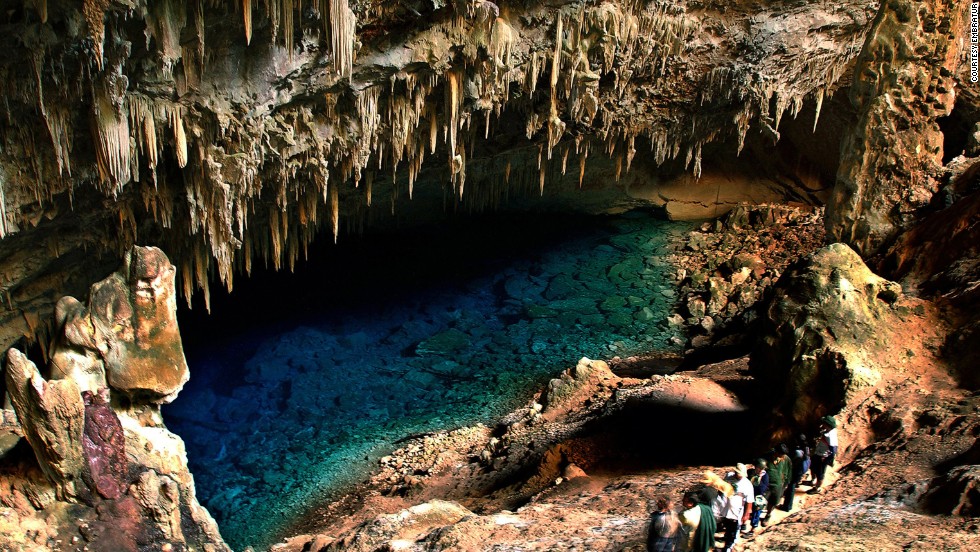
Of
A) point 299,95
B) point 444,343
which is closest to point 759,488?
point 299,95

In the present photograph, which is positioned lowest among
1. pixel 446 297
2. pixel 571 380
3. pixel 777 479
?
pixel 446 297

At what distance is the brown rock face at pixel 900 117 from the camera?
945cm

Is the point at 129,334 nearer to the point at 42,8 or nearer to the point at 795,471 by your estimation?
the point at 42,8

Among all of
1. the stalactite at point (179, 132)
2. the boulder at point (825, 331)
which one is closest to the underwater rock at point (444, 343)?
→ the boulder at point (825, 331)

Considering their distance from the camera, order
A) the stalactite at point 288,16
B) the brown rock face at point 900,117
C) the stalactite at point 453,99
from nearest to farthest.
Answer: the stalactite at point 288,16 → the brown rock face at point 900,117 → the stalactite at point 453,99

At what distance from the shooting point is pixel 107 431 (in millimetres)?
5746

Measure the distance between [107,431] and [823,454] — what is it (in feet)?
20.0

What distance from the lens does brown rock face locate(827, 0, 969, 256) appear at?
9.45 m

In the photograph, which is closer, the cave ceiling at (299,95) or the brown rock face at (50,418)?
the brown rock face at (50,418)

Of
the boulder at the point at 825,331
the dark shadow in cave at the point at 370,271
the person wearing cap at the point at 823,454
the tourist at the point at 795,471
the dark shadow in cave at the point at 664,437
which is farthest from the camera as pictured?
the dark shadow in cave at the point at 370,271

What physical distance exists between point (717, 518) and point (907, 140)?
21.3 feet

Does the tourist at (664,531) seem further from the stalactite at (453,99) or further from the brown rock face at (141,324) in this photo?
the stalactite at (453,99)

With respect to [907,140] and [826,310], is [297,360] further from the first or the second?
[907,140]

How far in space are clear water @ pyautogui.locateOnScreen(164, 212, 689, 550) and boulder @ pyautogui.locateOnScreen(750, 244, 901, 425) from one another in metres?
4.75
